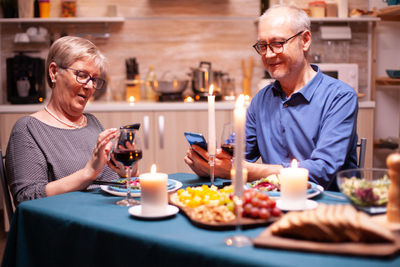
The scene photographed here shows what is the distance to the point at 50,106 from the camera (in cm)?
205

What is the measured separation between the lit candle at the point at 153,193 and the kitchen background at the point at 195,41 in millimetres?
3278

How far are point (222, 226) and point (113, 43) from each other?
3613 millimetres

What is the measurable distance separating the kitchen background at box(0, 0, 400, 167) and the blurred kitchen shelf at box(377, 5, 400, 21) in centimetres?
18

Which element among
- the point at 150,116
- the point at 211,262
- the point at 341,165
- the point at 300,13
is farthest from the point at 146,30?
the point at 211,262

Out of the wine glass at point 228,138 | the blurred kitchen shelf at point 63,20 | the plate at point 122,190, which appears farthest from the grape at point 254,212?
the blurred kitchen shelf at point 63,20

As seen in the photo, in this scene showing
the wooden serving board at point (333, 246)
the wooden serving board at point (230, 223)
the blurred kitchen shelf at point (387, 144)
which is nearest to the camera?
the wooden serving board at point (333, 246)

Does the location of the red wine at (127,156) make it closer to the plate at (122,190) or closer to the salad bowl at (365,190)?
the plate at (122,190)

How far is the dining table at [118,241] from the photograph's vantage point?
954 millimetres

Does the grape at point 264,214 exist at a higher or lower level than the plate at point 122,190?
higher

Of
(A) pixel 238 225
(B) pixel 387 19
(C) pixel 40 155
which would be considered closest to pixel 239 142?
(A) pixel 238 225

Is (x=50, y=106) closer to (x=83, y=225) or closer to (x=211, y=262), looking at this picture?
(x=83, y=225)

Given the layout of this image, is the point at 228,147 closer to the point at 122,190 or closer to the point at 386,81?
the point at 122,190

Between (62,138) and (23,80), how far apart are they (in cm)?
236

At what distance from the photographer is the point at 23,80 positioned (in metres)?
4.06
